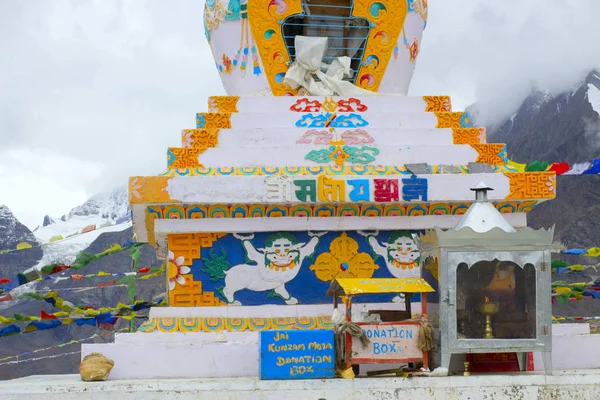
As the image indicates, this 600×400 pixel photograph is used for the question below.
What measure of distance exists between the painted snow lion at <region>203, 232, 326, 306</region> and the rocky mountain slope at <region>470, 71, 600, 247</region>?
21792 millimetres

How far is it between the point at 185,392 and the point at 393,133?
13.7 ft

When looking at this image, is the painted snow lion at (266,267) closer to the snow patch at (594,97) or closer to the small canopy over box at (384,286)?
the small canopy over box at (384,286)

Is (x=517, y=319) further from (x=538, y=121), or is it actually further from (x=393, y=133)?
(x=538, y=121)

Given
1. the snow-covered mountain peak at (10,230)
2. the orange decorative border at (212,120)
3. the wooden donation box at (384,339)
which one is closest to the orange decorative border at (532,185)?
the wooden donation box at (384,339)

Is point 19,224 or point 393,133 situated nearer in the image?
A: point 393,133

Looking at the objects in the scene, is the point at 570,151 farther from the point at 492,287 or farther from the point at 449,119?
the point at 492,287

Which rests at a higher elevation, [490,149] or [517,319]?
[490,149]

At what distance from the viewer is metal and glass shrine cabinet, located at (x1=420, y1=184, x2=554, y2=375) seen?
708 cm

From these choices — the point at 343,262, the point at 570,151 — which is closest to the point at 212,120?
the point at 343,262

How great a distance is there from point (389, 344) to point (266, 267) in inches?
86.5

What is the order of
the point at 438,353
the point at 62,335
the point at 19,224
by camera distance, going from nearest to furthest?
the point at 438,353
the point at 62,335
the point at 19,224

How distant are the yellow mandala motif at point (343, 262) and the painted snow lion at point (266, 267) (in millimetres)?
179

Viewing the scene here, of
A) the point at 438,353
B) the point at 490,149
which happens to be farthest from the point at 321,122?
the point at 438,353

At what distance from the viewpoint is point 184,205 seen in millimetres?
8680
